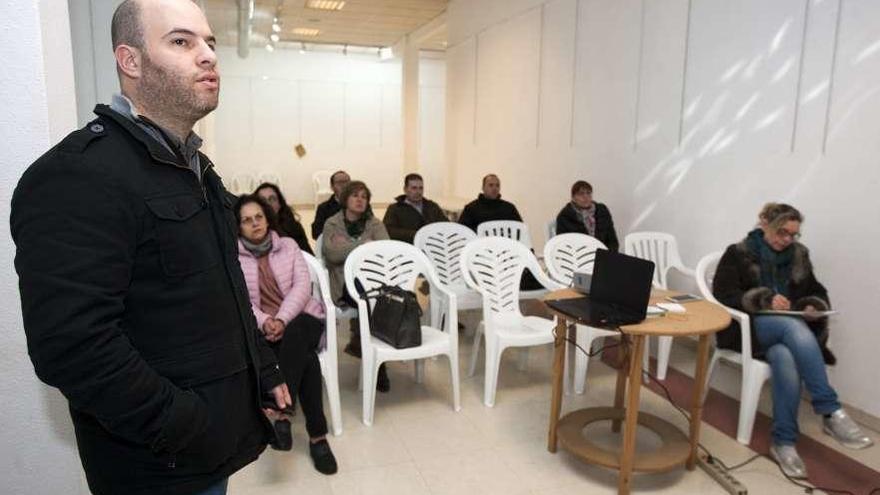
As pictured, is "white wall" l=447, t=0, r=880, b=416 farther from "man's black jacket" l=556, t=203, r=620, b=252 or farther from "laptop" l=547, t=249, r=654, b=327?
"laptop" l=547, t=249, r=654, b=327

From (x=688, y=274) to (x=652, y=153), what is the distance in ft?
3.23

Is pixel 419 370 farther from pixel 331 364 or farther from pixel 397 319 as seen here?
pixel 331 364

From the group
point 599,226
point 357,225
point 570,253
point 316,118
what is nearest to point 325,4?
point 316,118

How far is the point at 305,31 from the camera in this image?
396 inches

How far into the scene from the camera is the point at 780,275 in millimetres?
3061

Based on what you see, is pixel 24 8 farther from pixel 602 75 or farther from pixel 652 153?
pixel 602 75

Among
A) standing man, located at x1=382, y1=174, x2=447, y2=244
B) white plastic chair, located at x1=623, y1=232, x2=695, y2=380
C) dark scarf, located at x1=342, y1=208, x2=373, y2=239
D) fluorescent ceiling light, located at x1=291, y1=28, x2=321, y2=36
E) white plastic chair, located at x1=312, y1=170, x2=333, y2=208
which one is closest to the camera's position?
dark scarf, located at x1=342, y1=208, x2=373, y2=239

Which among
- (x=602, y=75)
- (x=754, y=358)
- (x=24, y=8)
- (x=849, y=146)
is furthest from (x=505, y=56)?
(x=24, y=8)

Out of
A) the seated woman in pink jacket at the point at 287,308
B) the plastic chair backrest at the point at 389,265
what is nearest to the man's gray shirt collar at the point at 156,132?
the seated woman in pink jacket at the point at 287,308

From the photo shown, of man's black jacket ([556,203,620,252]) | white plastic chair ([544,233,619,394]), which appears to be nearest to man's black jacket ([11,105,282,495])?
white plastic chair ([544,233,619,394])

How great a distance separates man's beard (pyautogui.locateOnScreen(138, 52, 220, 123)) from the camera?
1018mm

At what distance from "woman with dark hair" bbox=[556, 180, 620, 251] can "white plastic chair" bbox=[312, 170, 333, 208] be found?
26.5 feet

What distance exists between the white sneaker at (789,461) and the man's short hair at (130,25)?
2.93 metres

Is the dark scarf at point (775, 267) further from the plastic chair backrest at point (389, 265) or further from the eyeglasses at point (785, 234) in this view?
the plastic chair backrest at point (389, 265)
